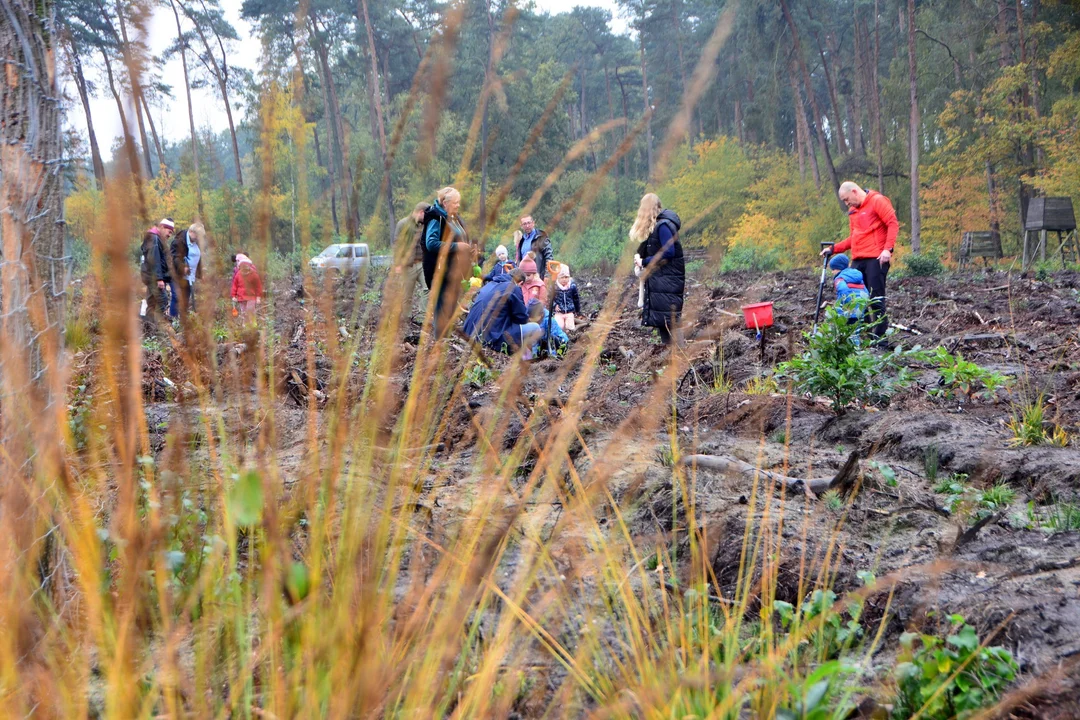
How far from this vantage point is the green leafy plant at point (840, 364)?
192 inches

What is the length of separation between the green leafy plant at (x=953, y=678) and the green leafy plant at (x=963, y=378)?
9.93 ft

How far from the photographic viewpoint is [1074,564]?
2.53 metres

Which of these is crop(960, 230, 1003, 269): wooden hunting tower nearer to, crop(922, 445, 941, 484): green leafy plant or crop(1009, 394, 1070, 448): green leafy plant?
crop(1009, 394, 1070, 448): green leafy plant

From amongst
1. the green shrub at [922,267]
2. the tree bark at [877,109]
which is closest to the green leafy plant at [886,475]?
the green shrub at [922,267]

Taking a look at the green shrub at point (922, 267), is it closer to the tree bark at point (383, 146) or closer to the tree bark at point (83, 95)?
the tree bark at point (383, 146)

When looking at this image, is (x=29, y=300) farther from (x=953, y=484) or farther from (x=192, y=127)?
(x=953, y=484)

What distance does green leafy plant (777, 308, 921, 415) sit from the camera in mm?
4867

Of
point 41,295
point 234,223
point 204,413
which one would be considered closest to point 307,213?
point 234,223

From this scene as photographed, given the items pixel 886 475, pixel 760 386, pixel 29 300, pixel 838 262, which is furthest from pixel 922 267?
pixel 29 300

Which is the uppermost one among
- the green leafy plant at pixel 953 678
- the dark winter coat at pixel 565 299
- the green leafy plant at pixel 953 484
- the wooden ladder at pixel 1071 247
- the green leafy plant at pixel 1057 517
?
the dark winter coat at pixel 565 299

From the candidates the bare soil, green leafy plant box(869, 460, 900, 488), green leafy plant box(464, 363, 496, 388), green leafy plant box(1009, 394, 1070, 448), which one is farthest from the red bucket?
green leafy plant box(869, 460, 900, 488)

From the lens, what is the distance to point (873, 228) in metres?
7.59

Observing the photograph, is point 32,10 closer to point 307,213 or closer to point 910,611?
point 307,213

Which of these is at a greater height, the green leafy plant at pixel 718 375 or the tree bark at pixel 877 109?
the tree bark at pixel 877 109
